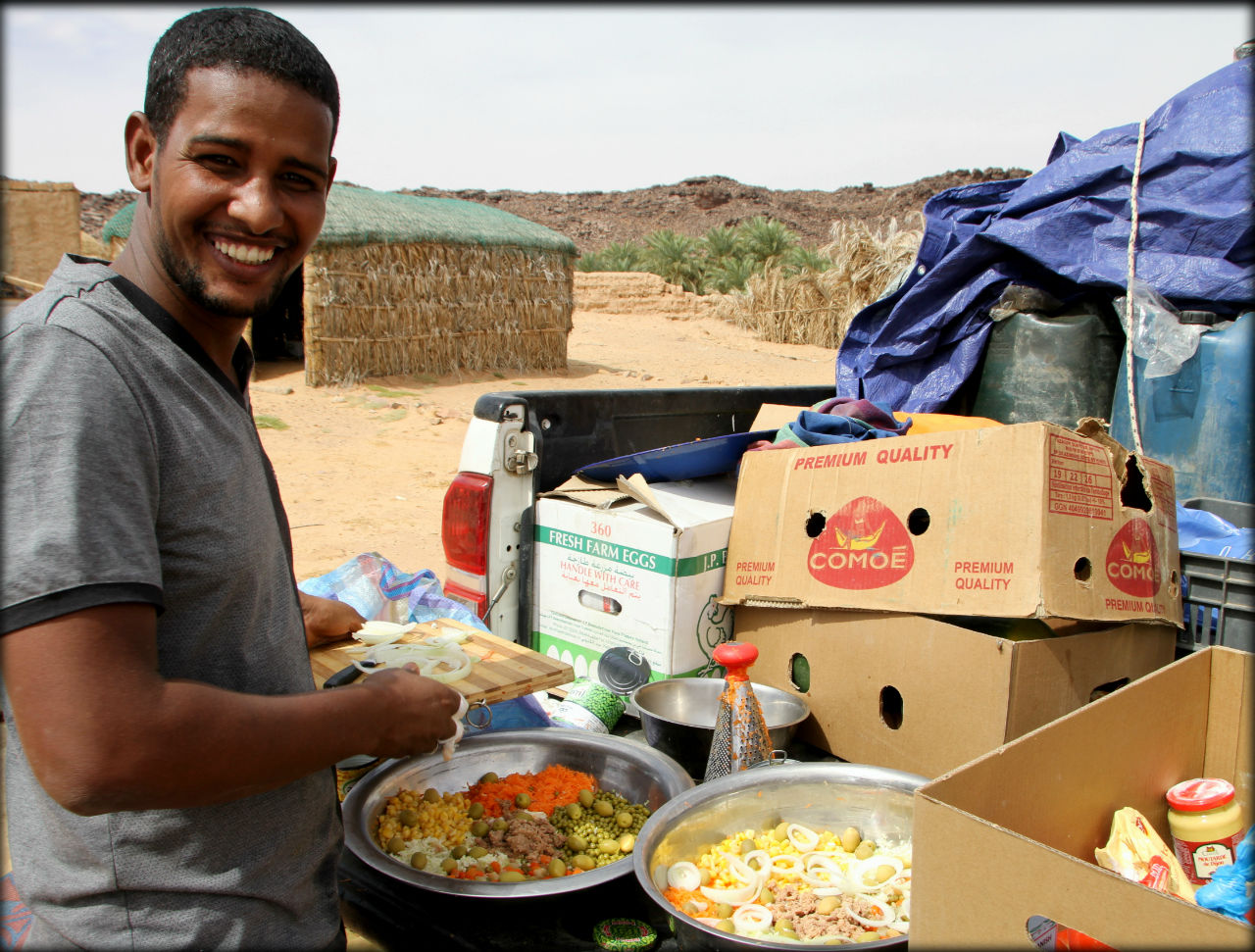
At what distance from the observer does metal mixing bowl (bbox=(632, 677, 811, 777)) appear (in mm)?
2389

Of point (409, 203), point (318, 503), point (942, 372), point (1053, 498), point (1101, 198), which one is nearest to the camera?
point (1053, 498)

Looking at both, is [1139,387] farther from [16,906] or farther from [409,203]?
[409,203]

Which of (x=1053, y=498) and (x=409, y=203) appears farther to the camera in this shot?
(x=409, y=203)

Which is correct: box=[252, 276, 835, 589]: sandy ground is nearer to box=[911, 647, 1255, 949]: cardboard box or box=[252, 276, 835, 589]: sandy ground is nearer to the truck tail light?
the truck tail light

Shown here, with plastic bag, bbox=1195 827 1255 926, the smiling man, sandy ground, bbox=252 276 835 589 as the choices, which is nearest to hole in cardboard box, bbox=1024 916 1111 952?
plastic bag, bbox=1195 827 1255 926

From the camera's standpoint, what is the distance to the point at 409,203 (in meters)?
13.9

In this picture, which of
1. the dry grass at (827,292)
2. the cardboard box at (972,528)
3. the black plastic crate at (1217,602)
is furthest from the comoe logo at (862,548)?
the dry grass at (827,292)

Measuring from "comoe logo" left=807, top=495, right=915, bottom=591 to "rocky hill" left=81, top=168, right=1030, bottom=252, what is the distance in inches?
1868

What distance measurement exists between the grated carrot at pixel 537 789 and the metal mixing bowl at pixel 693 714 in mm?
216

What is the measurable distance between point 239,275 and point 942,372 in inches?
107

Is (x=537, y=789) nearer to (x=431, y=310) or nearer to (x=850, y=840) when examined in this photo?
(x=850, y=840)

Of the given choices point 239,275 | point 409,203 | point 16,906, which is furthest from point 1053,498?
point 409,203

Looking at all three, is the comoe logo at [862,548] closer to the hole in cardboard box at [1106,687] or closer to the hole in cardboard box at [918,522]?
the hole in cardboard box at [918,522]

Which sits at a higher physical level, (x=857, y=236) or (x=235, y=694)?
(x=857, y=236)
